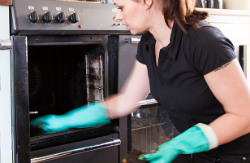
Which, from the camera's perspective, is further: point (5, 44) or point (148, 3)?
point (5, 44)

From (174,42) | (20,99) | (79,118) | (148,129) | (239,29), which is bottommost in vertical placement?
(148,129)

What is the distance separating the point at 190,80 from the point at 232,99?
0.18m

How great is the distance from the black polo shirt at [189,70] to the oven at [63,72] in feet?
1.32

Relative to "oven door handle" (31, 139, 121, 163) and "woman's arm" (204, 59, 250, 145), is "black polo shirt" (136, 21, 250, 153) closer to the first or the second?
"woman's arm" (204, 59, 250, 145)

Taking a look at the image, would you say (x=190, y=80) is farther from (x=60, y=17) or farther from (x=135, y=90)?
(x=60, y=17)

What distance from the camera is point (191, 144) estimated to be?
3.21ft

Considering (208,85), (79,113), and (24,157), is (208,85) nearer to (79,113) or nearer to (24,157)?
(79,113)

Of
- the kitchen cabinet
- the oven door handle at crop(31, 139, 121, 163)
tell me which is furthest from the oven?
the kitchen cabinet

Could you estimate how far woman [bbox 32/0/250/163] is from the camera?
97 cm

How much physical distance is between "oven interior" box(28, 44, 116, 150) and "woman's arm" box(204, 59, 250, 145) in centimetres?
82

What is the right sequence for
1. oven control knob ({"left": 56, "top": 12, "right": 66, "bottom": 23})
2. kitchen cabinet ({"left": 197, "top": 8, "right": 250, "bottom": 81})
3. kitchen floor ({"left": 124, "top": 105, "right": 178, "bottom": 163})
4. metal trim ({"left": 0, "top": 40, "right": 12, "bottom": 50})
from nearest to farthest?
metal trim ({"left": 0, "top": 40, "right": 12, "bottom": 50})
oven control knob ({"left": 56, "top": 12, "right": 66, "bottom": 23})
kitchen floor ({"left": 124, "top": 105, "right": 178, "bottom": 163})
kitchen cabinet ({"left": 197, "top": 8, "right": 250, "bottom": 81})

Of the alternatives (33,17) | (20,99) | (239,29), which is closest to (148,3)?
(33,17)

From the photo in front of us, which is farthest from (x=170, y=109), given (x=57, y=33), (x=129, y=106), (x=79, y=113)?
(x=57, y=33)

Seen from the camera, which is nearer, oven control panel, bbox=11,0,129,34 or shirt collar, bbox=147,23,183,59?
shirt collar, bbox=147,23,183,59
